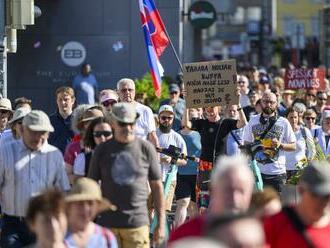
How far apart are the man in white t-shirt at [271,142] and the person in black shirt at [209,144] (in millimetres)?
246

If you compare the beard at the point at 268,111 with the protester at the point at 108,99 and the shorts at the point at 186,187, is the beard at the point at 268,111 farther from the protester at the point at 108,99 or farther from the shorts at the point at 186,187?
the protester at the point at 108,99

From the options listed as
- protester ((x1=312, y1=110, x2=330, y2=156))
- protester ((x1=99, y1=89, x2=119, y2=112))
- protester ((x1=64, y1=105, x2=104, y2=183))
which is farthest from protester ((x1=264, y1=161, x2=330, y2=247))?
protester ((x1=312, y1=110, x2=330, y2=156))

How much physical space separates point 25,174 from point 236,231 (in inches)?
182

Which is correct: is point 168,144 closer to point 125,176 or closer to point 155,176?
point 155,176

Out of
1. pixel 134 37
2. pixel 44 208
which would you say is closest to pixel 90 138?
pixel 44 208

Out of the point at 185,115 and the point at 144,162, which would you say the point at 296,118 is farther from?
the point at 144,162

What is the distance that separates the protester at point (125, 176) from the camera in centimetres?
928

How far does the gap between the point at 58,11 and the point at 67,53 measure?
35.6 inches

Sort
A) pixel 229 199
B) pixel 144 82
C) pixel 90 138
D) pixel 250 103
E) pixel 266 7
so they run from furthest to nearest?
pixel 266 7, pixel 144 82, pixel 250 103, pixel 90 138, pixel 229 199

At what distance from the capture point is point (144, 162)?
30.8 feet

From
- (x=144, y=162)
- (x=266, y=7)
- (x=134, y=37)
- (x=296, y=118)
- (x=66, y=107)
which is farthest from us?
(x=266, y=7)

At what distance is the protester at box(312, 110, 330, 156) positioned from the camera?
16688mm

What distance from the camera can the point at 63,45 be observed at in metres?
27.2

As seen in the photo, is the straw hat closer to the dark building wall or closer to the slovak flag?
the slovak flag
